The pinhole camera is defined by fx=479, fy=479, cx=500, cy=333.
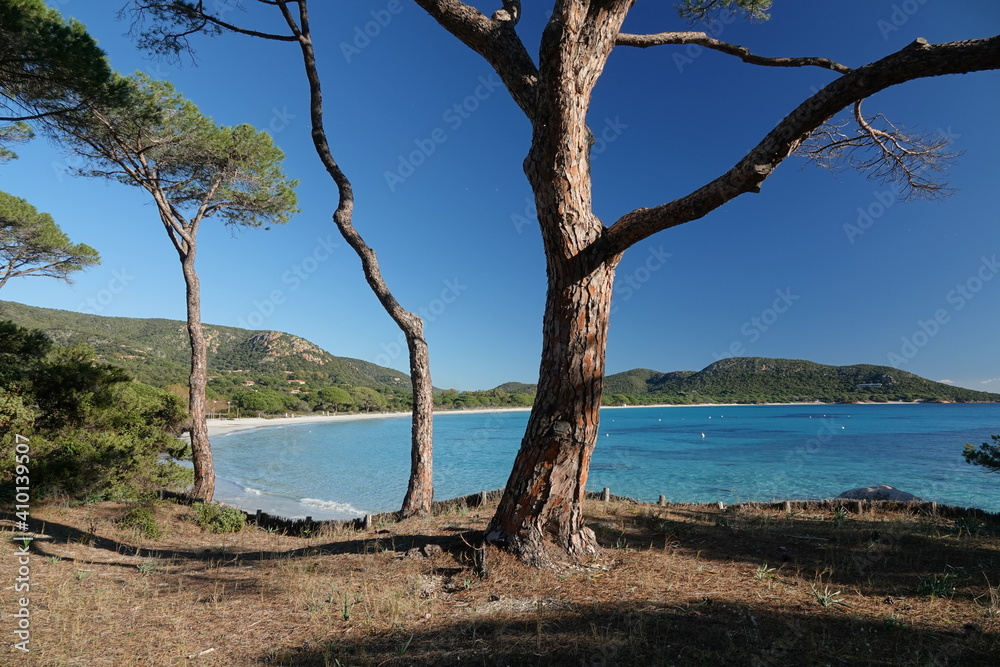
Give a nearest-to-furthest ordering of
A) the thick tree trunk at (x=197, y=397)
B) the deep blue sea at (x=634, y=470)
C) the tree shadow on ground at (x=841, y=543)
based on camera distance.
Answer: the tree shadow on ground at (x=841, y=543) < the thick tree trunk at (x=197, y=397) < the deep blue sea at (x=634, y=470)

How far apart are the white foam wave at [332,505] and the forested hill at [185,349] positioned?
3363 cm

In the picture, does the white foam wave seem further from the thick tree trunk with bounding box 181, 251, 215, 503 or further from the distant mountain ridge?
the distant mountain ridge

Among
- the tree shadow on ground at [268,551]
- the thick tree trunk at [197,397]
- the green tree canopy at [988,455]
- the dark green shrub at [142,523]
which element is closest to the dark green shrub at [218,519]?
the dark green shrub at [142,523]

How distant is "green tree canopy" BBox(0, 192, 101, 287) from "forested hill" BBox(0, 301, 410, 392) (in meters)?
30.6

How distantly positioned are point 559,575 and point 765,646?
148 cm

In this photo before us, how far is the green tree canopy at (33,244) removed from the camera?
49.5ft

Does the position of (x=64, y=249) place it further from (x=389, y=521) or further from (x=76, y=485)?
(x=389, y=521)

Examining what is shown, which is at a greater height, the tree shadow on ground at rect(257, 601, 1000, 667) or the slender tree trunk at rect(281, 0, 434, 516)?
the slender tree trunk at rect(281, 0, 434, 516)

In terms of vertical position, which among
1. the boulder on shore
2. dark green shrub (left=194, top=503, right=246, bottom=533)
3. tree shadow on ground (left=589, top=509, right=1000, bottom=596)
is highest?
tree shadow on ground (left=589, top=509, right=1000, bottom=596)

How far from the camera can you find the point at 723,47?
5.11m

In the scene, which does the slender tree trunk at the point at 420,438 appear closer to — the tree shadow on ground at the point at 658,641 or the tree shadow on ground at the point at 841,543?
the tree shadow on ground at the point at 841,543

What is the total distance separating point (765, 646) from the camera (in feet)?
8.69

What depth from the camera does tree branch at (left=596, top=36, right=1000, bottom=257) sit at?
8.88ft

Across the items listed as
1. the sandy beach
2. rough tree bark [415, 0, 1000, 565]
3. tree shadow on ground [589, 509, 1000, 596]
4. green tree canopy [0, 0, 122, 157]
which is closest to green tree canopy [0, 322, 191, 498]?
green tree canopy [0, 0, 122, 157]
